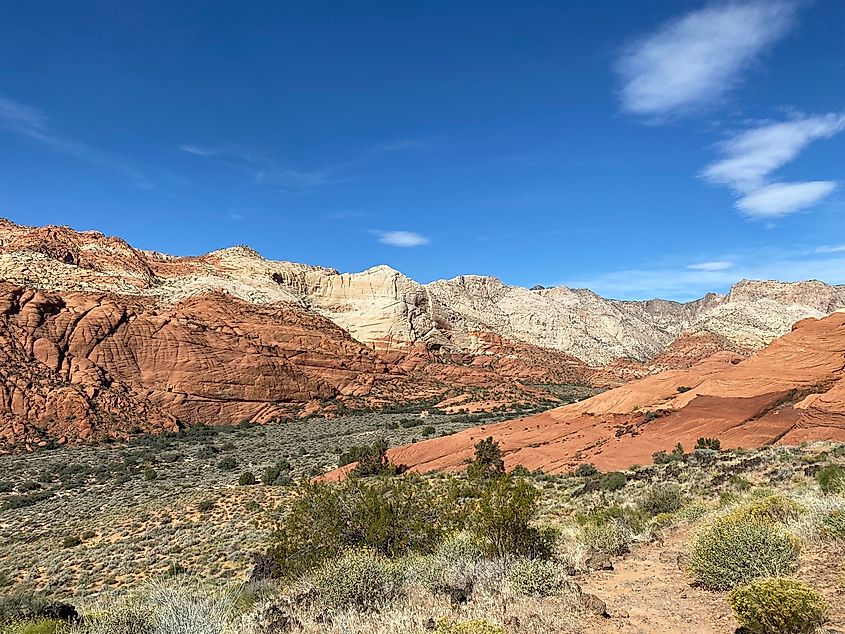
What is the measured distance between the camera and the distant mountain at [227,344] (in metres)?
49.8

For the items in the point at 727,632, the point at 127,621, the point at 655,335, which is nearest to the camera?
the point at 727,632

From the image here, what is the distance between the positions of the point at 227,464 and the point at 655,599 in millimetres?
30866

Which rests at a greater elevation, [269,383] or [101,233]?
[101,233]

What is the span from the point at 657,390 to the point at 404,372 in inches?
1772

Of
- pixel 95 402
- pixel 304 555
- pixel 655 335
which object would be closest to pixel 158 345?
pixel 95 402

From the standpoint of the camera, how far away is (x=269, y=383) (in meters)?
59.3

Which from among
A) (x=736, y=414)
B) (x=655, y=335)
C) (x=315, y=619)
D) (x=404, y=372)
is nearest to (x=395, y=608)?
(x=315, y=619)

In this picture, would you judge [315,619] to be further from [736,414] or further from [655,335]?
[655,335]

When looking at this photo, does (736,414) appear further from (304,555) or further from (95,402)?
(95,402)

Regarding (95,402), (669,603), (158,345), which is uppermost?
(158,345)

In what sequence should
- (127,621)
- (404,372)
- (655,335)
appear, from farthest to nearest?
(655,335) < (404,372) < (127,621)

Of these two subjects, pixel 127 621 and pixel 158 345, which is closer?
pixel 127 621

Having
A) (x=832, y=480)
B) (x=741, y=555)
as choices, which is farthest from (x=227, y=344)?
(x=741, y=555)

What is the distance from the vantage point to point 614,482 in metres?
18.5
